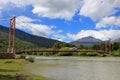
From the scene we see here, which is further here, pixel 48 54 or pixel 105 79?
pixel 48 54

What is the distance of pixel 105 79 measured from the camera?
3344cm

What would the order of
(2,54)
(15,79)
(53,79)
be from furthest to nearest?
(2,54) < (53,79) < (15,79)

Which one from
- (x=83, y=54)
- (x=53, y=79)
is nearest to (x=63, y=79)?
(x=53, y=79)

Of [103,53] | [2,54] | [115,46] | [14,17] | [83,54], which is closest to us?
[2,54]

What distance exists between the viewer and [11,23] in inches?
3580

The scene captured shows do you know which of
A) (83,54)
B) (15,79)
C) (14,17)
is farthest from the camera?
(83,54)

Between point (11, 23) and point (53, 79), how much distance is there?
61.1 meters

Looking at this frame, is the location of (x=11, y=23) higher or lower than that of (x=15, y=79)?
higher

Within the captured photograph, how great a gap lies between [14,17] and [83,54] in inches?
3601

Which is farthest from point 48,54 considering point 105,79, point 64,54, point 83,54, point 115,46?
point 105,79

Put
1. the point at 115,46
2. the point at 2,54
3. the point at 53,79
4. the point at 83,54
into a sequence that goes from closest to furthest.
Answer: the point at 53,79
the point at 2,54
the point at 83,54
the point at 115,46

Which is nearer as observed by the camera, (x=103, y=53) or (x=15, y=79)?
(x=15, y=79)

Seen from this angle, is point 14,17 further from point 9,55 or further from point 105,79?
point 105,79

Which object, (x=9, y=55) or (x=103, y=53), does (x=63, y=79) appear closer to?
(x=9, y=55)
